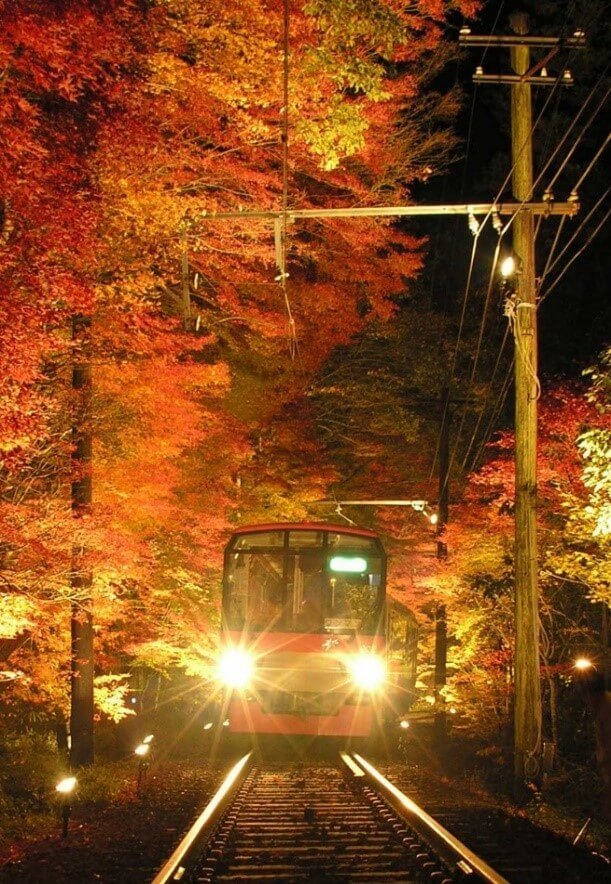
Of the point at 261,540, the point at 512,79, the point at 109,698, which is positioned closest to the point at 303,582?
the point at 261,540

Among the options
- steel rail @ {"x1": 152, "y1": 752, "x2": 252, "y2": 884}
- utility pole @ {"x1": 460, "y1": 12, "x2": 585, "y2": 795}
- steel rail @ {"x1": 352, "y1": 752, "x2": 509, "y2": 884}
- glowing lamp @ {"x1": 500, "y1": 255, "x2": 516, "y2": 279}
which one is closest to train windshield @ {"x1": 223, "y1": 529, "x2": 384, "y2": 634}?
utility pole @ {"x1": 460, "y1": 12, "x2": 585, "y2": 795}

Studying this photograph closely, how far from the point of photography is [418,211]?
34.8 ft

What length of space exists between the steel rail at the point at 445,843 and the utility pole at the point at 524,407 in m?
2.44

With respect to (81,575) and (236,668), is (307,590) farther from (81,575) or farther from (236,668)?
(81,575)

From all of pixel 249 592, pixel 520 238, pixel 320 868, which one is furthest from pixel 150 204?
pixel 320 868

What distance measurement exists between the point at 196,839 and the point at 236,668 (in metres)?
→ 7.42

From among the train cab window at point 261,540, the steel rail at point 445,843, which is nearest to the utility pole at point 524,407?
the steel rail at point 445,843

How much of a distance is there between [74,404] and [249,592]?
442cm

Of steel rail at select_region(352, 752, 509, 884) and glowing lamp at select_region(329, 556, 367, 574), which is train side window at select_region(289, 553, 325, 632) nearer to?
glowing lamp at select_region(329, 556, 367, 574)

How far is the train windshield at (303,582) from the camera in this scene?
50.7ft

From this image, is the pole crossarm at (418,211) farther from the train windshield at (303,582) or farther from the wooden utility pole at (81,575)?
the train windshield at (303,582)

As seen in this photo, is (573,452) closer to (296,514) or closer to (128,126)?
(128,126)

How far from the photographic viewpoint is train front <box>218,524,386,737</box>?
14.9 m

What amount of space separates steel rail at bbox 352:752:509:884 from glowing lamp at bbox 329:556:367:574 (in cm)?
554
